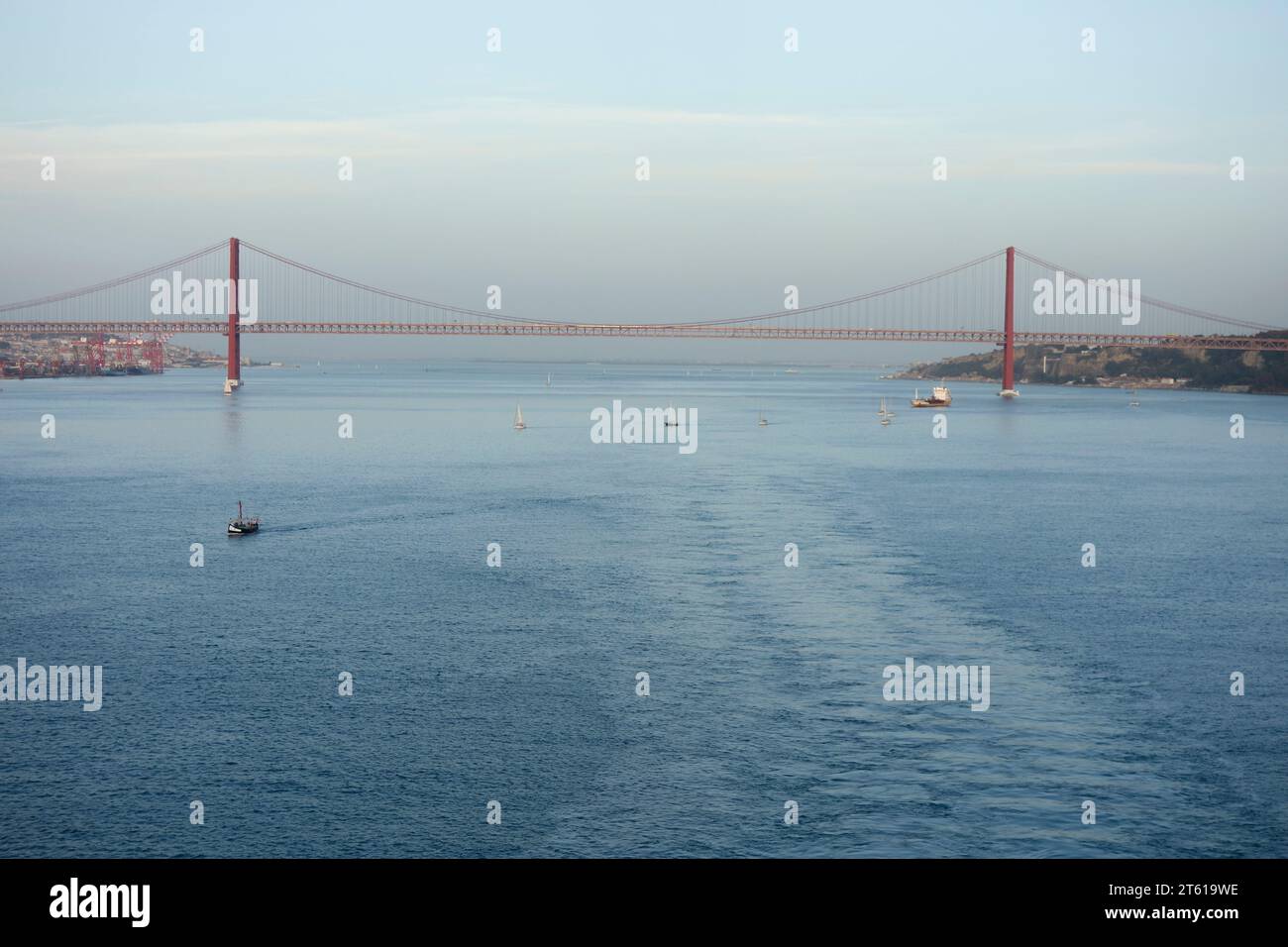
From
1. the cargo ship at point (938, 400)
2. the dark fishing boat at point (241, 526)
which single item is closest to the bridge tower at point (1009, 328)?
the cargo ship at point (938, 400)

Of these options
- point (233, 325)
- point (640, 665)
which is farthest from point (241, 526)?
point (233, 325)

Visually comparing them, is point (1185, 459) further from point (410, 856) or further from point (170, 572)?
point (410, 856)

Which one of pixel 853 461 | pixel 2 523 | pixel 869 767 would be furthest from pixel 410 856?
pixel 853 461

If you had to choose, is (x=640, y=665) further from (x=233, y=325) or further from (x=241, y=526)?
(x=233, y=325)

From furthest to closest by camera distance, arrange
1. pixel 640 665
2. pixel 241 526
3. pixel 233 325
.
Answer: pixel 233 325
pixel 241 526
pixel 640 665

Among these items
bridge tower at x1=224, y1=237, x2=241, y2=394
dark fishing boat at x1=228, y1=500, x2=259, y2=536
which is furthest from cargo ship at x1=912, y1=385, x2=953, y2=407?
dark fishing boat at x1=228, y1=500, x2=259, y2=536

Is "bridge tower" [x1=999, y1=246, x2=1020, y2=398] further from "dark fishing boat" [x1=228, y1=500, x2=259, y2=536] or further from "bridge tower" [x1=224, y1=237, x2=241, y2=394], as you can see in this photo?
"dark fishing boat" [x1=228, y1=500, x2=259, y2=536]
